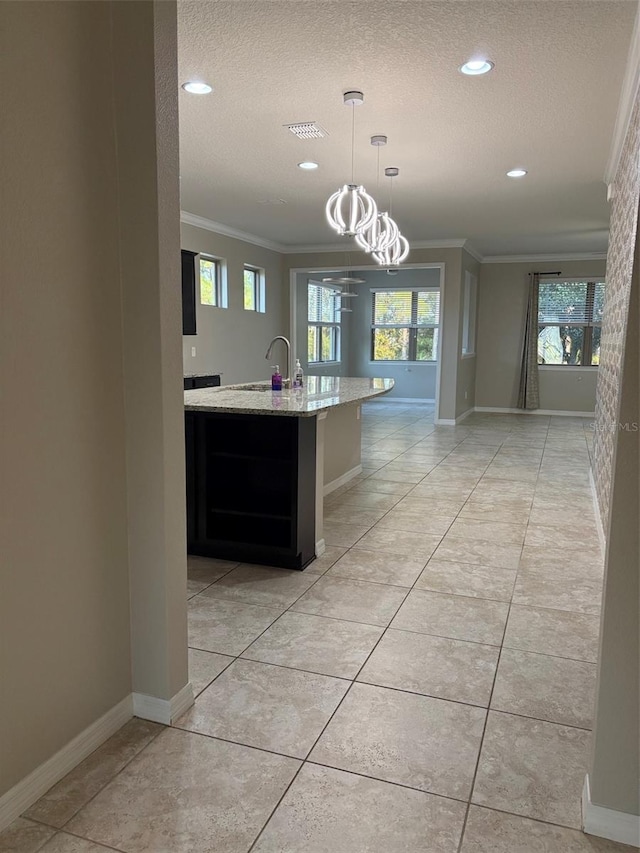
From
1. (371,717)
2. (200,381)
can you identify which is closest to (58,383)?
(371,717)

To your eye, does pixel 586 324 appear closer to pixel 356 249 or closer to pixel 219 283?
pixel 356 249

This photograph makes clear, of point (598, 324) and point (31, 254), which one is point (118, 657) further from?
point (598, 324)

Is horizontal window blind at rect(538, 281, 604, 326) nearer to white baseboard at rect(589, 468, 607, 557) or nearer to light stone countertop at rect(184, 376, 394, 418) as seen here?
white baseboard at rect(589, 468, 607, 557)

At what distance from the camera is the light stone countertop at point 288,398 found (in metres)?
3.15

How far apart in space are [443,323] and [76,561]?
24.9ft

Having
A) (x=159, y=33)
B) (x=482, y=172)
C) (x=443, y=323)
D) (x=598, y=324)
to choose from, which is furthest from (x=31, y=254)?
(x=598, y=324)

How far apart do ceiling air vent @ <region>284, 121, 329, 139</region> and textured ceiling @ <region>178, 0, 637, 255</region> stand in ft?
0.21

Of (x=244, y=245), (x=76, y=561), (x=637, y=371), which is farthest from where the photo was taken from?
(x=244, y=245)

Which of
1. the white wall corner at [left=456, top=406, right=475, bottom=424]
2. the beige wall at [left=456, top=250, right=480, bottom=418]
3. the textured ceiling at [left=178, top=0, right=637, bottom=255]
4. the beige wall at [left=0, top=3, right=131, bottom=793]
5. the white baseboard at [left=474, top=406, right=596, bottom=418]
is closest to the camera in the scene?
the beige wall at [left=0, top=3, right=131, bottom=793]

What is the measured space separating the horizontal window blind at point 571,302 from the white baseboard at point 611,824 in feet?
30.6

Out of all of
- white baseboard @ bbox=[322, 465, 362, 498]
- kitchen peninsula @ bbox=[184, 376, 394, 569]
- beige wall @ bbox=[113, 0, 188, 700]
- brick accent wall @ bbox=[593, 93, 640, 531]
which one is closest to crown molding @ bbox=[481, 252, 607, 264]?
brick accent wall @ bbox=[593, 93, 640, 531]

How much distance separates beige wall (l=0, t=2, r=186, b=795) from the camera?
1.50 meters

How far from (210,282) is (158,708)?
21.2ft

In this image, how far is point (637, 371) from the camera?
1.41 meters
